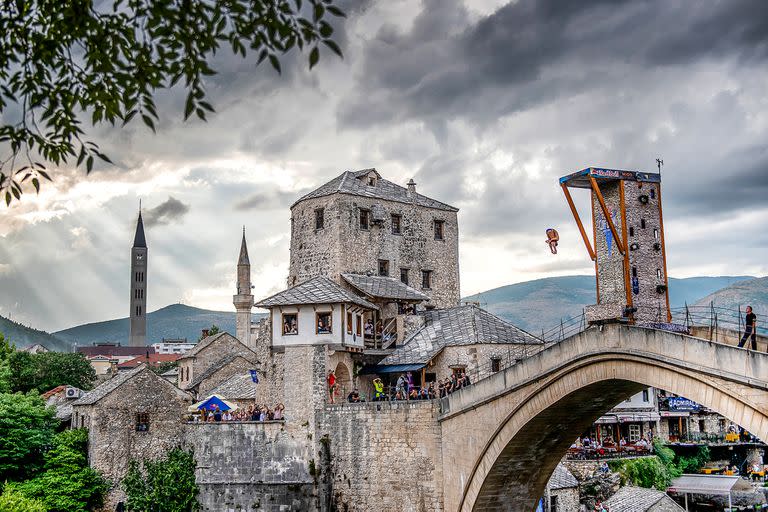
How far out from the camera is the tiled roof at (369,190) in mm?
Answer: 42344

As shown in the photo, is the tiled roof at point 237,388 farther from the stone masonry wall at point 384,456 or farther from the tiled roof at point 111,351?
the tiled roof at point 111,351

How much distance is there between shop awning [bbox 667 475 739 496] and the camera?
51.0m

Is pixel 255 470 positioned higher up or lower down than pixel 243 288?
lower down

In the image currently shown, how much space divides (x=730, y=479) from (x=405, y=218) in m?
26.0

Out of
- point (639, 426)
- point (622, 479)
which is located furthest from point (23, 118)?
point (639, 426)

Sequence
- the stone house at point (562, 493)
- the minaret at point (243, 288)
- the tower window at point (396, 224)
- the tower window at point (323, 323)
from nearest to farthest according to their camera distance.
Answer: the tower window at point (323, 323) < the stone house at point (562, 493) < the tower window at point (396, 224) < the minaret at point (243, 288)

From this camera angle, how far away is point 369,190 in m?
43.5

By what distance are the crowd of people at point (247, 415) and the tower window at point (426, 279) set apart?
11.1m

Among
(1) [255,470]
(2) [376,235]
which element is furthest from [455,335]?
(1) [255,470]

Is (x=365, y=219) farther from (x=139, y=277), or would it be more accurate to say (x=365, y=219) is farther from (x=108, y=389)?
(x=139, y=277)

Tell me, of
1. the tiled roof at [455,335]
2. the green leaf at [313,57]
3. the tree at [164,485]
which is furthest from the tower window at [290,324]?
the green leaf at [313,57]

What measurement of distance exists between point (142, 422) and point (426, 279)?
16021 millimetres

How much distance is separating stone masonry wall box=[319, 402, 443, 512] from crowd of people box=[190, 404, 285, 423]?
2238 mm

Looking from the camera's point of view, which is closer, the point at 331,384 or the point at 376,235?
the point at 331,384
